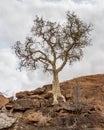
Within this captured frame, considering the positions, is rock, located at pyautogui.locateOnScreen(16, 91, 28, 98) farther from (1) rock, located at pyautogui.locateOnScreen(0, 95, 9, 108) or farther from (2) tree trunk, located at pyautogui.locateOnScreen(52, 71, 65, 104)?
(2) tree trunk, located at pyautogui.locateOnScreen(52, 71, 65, 104)

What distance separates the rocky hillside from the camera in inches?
1582

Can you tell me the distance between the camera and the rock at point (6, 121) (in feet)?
131

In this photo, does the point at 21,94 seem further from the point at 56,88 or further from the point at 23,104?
the point at 23,104

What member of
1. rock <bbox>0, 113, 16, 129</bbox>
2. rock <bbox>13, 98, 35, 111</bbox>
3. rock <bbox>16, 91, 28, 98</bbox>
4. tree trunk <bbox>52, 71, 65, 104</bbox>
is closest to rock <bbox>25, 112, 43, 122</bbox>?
rock <bbox>0, 113, 16, 129</bbox>

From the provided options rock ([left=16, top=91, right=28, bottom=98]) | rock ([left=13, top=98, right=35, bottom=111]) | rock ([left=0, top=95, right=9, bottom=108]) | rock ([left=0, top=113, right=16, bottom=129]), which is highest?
rock ([left=16, top=91, right=28, bottom=98])

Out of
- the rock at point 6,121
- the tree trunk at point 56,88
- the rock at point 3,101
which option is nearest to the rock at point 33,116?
the rock at point 6,121

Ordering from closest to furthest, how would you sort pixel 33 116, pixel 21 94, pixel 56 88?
pixel 33 116
pixel 56 88
pixel 21 94

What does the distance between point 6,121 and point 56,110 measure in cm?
483

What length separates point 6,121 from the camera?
133 ft

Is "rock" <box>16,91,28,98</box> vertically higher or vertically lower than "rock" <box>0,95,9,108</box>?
higher

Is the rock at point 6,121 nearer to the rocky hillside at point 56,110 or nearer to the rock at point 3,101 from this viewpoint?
the rocky hillside at point 56,110

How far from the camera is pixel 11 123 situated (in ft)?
132

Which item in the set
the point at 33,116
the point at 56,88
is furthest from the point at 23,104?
the point at 56,88

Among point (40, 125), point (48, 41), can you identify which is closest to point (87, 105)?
point (40, 125)
